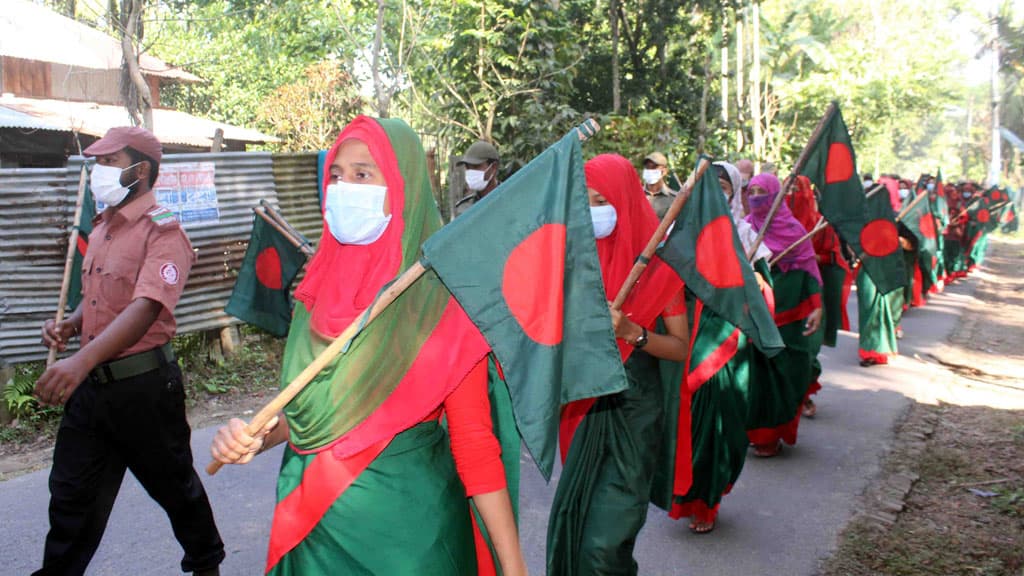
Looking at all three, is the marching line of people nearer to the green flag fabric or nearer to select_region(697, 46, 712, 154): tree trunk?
the green flag fabric

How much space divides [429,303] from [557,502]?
1.42m

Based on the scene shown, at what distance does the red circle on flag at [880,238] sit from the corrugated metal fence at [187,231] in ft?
17.2

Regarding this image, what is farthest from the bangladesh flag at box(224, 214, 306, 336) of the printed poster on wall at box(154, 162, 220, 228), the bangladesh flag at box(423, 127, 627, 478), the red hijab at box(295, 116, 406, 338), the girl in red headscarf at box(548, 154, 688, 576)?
the printed poster on wall at box(154, 162, 220, 228)

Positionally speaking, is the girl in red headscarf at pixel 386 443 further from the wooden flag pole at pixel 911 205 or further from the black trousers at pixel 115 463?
the wooden flag pole at pixel 911 205

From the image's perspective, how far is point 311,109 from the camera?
591 inches

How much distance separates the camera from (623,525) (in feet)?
10.4

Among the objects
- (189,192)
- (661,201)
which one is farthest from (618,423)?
(189,192)

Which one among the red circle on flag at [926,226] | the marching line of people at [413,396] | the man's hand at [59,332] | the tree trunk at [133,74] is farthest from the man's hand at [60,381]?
the red circle on flag at [926,226]

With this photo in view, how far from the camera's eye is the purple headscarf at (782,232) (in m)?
6.16

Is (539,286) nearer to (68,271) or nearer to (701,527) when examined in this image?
(68,271)

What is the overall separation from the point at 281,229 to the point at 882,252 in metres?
3.35

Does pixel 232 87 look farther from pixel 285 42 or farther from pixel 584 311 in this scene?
pixel 584 311

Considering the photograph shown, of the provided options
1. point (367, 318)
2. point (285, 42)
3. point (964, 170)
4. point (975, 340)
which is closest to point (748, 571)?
point (367, 318)

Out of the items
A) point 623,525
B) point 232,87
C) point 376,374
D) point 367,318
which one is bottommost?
point 623,525
